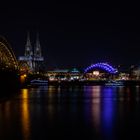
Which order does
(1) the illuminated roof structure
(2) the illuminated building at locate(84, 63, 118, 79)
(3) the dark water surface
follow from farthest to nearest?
1. (1) the illuminated roof structure
2. (2) the illuminated building at locate(84, 63, 118, 79)
3. (3) the dark water surface

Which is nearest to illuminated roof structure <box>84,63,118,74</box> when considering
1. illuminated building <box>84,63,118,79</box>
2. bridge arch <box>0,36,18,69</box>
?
illuminated building <box>84,63,118,79</box>

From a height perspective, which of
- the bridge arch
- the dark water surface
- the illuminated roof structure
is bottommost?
the dark water surface

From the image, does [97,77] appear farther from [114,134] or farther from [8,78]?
[114,134]

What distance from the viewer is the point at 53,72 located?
7574 inches

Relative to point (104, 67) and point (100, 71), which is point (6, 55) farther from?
point (104, 67)

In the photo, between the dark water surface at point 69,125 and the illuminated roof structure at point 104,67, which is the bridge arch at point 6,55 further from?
the illuminated roof structure at point 104,67

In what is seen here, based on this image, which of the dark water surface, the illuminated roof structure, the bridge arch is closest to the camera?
the dark water surface

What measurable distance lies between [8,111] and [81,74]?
15826 cm

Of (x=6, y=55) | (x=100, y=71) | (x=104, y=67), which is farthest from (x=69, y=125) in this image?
(x=104, y=67)

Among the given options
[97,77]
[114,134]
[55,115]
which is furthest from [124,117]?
[97,77]

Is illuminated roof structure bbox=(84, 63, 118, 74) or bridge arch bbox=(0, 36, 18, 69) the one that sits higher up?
illuminated roof structure bbox=(84, 63, 118, 74)

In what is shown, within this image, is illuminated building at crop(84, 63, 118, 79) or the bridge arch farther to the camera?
illuminated building at crop(84, 63, 118, 79)

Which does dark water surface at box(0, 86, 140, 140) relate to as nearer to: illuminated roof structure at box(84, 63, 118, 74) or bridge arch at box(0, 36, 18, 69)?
bridge arch at box(0, 36, 18, 69)

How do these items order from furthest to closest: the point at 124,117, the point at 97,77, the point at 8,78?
the point at 97,77
the point at 8,78
the point at 124,117
